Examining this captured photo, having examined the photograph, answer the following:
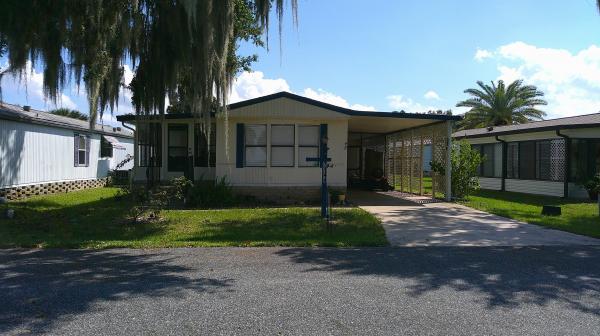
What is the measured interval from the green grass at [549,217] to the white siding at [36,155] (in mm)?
13770

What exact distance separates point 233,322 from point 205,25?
6582 mm

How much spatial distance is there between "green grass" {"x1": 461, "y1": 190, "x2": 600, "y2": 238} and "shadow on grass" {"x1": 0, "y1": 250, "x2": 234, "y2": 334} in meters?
7.90

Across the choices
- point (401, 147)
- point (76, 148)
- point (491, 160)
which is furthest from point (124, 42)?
point (491, 160)

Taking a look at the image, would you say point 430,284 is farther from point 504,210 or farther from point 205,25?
point 504,210

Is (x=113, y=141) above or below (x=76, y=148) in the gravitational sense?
above

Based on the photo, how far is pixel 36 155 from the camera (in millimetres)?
16547

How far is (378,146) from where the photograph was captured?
21.8m

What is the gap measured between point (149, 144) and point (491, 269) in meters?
12.7

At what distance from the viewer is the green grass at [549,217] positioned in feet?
34.5

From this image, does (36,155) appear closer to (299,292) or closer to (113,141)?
(113,141)

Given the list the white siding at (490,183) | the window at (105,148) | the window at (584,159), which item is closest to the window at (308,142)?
the window at (584,159)

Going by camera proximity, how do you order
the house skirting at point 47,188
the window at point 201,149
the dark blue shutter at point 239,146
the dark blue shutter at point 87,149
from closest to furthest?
the dark blue shutter at point 239,146
the house skirting at point 47,188
the window at point 201,149
the dark blue shutter at point 87,149

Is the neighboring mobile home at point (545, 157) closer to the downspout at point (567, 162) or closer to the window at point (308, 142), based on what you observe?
the downspout at point (567, 162)

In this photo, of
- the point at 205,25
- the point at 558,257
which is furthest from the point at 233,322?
the point at 205,25
